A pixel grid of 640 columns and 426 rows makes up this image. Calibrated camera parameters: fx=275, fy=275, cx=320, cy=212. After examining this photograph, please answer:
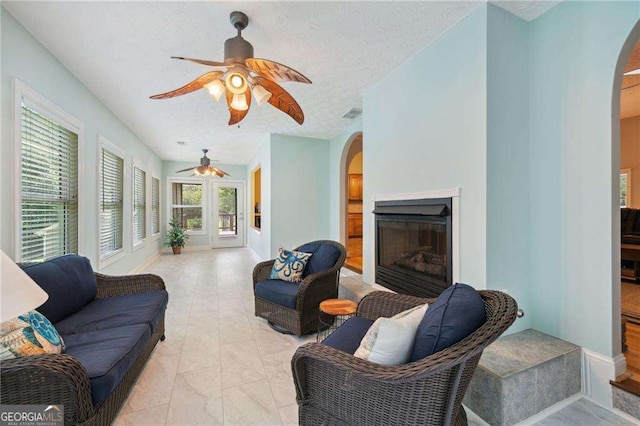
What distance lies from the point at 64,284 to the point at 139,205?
415cm

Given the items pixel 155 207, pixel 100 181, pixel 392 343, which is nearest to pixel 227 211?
pixel 155 207

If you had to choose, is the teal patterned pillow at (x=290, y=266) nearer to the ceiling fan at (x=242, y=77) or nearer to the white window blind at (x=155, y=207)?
the ceiling fan at (x=242, y=77)

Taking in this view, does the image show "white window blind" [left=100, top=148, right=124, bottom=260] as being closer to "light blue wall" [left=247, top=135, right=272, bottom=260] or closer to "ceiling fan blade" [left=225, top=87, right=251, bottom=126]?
"light blue wall" [left=247, top=135, right=272, bottom=260]

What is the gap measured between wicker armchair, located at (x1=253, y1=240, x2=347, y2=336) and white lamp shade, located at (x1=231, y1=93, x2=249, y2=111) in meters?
1.57

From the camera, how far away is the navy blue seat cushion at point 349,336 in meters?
1.53

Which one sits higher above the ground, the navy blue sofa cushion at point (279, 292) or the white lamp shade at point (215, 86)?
the white lamp shade at point (215, 86)

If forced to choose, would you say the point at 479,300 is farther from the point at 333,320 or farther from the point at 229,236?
the point at 229,236

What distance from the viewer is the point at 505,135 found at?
6.43ft

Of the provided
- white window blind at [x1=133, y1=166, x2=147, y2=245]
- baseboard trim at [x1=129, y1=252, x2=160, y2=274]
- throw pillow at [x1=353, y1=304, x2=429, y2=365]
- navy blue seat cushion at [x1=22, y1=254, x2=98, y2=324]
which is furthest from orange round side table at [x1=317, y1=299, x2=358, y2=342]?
white window blind at [x1=133, y1=166, x2=147, y2=245]

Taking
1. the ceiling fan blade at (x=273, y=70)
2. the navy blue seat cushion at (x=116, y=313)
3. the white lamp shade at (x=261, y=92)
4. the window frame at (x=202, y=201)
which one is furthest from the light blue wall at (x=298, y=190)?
the window frame at (x=202, y=201)

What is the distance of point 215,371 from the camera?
2.08 m

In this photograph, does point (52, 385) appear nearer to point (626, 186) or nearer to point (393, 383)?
point (393, 383)

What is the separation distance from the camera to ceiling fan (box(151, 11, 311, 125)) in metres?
1.82

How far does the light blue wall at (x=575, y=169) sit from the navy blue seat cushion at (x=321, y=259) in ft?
5.45
